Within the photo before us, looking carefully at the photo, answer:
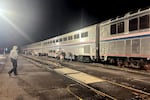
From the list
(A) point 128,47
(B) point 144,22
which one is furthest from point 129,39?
(B) point 144,22

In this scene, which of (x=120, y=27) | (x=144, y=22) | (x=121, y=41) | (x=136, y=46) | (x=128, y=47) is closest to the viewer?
(x=144, y=22)

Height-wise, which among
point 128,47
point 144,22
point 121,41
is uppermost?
point 144,22

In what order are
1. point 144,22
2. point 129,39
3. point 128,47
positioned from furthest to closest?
point 128,47 → point 129,39 → point 144,22

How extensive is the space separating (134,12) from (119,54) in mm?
3487

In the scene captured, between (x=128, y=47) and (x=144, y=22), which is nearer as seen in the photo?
(x=144, y=22)

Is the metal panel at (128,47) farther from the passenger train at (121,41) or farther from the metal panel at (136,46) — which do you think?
the metal panel at (136,46)

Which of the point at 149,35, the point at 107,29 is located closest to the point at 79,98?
the point at 149,35

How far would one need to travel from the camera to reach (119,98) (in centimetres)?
673

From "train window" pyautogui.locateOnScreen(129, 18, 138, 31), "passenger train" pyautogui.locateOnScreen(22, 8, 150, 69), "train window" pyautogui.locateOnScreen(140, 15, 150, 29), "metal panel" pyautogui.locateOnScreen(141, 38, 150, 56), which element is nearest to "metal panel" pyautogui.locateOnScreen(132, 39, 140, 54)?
"passenger train" pyautogui.locateOnScreen(22, 8, 150, 69)

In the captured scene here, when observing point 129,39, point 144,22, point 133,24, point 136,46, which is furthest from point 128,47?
point 144,22

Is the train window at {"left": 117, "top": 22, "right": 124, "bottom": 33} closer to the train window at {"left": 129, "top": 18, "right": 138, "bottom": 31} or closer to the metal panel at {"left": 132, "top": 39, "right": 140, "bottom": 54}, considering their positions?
the train window at {"left": 129, "top": 18, "right": 138, "bottom": 31}

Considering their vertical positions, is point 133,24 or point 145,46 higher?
point 133,24

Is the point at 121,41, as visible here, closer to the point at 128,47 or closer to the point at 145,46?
the point at 128,47

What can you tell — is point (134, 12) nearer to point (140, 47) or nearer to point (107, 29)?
point (140, 47)
